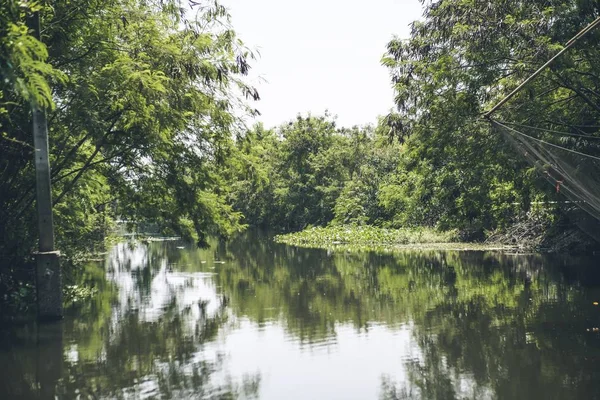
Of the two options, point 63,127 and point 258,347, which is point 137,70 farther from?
point 258,347

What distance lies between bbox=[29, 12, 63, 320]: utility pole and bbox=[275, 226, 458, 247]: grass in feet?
82.8

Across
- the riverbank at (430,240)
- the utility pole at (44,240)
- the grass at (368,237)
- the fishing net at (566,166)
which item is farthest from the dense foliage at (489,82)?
the grass at (368,237)

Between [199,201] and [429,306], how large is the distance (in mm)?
6474

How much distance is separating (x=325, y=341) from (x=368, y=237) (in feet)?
92.5

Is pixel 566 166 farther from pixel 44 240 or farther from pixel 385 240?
pixel 385 240

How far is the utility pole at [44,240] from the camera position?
1163cm

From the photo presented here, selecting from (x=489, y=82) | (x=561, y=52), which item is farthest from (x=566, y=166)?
(x=489, y=82)

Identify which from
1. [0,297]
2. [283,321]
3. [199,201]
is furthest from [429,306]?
[0,297]

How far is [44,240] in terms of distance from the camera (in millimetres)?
11781

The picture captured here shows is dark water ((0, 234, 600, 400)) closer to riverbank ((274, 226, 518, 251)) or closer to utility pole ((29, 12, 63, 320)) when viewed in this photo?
utility pole ((29, 12, 63, 320))

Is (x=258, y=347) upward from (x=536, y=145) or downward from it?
downward

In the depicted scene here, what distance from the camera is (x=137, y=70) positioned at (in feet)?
43.2

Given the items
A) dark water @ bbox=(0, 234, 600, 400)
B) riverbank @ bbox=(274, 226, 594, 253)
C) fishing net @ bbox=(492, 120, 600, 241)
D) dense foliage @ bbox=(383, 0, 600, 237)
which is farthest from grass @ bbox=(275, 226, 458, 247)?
fishing net @ bbox=(492, 120, 600, 241)

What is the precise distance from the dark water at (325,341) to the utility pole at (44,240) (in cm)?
57
